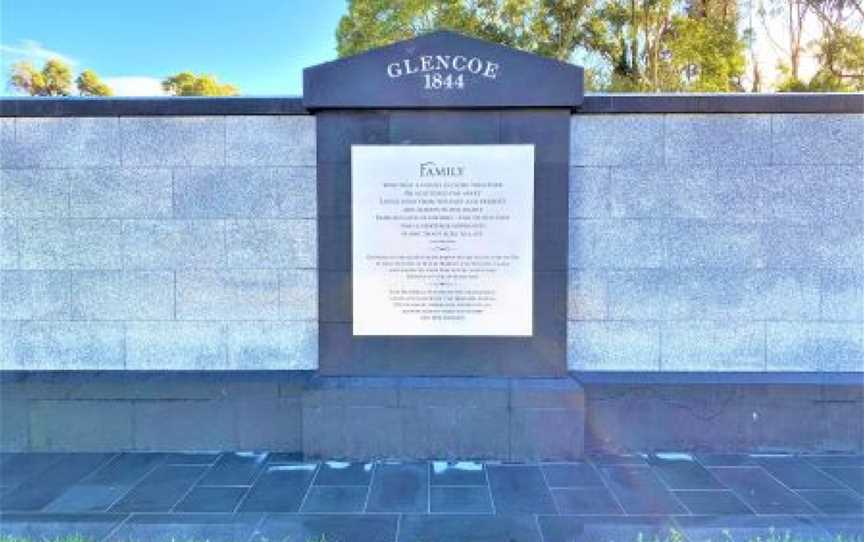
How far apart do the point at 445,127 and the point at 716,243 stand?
2027mm

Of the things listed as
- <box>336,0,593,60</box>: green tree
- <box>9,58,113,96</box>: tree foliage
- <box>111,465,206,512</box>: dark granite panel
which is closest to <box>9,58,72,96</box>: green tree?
<box>9,58,113,96</box>: tree foliage

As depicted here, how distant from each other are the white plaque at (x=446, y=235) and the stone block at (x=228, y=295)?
25.1 inches

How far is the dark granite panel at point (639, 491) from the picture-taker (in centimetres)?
325

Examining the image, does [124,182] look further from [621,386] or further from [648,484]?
[648,484]

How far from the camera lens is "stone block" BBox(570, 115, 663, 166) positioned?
393 cm

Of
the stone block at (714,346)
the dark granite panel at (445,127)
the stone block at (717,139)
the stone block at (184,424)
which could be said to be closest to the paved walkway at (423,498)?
the stone block at (184,424)

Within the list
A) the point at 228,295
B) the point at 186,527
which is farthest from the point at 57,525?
the point at 228,295

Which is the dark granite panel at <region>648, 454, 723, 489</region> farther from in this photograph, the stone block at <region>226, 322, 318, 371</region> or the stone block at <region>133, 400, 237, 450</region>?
the stone block at <region>133, 400, 237, 450</region>

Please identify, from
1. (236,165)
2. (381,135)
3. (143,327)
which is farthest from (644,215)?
(143,327)

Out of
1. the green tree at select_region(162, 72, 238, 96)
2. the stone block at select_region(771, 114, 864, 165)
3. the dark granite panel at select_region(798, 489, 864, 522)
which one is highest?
the green tree at select_region(162, 72, 238, 96)

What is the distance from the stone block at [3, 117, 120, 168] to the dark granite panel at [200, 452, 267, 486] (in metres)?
2.18

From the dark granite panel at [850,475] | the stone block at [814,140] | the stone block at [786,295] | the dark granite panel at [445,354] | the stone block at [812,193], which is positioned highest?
the stone block at [814,140]

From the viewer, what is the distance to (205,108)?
394cm

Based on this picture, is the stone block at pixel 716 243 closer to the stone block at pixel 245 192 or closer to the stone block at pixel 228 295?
the stone block at pixel 245 192
